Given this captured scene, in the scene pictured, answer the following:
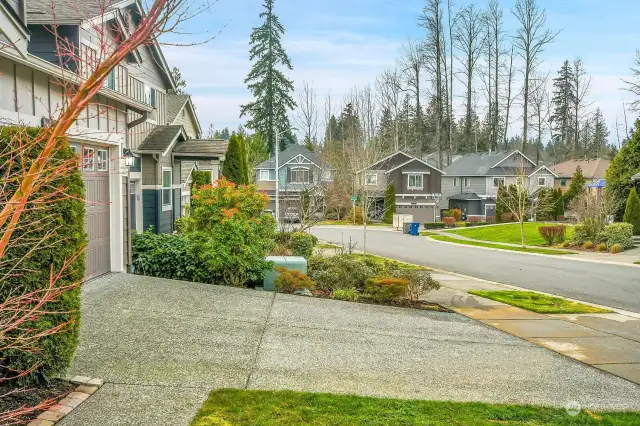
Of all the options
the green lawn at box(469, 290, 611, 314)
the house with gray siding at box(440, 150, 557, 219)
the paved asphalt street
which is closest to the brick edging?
the green lawn at box(469, 290, 611, 314)

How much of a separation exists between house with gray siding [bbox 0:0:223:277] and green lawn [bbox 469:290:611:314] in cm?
842

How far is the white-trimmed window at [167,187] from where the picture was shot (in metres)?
18.5

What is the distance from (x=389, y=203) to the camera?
48.2 meters

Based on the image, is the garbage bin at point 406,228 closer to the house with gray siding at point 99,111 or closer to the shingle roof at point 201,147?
the shingle roof at point 201,147

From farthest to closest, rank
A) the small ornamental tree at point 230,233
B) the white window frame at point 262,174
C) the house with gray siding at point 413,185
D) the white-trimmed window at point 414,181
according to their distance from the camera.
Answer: the white window frame at point 262,174
the white-trimmed window at point 414,181
the house with gray siding at point 413,185
the small ornamental tree at point 230,233

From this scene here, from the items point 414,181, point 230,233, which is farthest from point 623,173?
point 230,233

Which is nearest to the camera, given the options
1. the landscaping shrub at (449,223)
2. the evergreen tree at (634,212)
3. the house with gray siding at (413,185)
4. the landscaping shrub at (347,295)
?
the landscaping shrub at (347,295)

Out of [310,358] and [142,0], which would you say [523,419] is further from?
[142,0]

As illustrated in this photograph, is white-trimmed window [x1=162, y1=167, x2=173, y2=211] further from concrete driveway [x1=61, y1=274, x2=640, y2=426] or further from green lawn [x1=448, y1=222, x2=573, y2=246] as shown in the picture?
green lawn [x1=448, y1=222, x2=573, y2=246]

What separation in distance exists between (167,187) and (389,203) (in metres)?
31.4

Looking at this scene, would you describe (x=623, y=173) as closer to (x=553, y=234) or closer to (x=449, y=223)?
(x=553, y=234)

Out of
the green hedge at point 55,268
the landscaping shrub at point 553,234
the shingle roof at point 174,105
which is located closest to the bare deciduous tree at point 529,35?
the landscaping shrub at point 553,234

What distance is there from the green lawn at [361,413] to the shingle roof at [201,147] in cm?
1432

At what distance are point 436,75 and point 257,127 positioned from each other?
19861 millimetres
